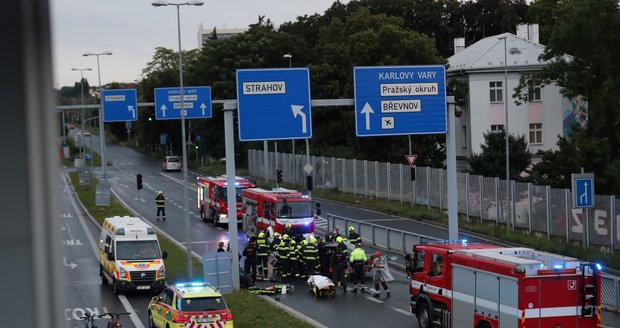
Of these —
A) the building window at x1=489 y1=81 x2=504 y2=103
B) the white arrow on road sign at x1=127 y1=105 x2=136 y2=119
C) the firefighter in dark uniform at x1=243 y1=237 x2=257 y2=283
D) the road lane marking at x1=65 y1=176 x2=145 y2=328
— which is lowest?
the road lane marking at x1=65 y1=176 x2=145 y2=328

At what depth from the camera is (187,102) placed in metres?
45.5

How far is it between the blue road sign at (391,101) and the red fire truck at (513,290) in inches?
296

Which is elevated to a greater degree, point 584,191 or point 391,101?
point 391,101

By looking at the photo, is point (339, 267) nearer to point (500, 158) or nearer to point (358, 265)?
point (358, 265)

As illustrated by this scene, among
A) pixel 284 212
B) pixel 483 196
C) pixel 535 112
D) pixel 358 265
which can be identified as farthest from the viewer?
pixel 535 112

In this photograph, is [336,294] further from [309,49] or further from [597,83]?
[309,49]

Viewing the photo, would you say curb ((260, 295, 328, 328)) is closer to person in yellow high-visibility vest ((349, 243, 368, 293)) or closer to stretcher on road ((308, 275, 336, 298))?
stretcher on road ((308, 275, 336, 298))

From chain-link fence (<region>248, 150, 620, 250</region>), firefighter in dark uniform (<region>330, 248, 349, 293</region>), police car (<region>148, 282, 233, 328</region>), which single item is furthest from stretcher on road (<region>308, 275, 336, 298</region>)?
chain-link fence (<region>248, 150, 620, 250</region>)

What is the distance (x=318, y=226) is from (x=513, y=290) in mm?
29715

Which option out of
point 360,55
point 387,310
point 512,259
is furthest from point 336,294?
point 360,55

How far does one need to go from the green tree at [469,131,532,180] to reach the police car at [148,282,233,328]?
1251 inches

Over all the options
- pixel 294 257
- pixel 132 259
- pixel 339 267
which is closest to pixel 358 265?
pixel 339 267

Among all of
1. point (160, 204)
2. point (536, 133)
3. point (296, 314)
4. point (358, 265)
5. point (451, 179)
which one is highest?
point (536, 133)

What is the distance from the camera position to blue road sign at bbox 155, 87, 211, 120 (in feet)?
149
